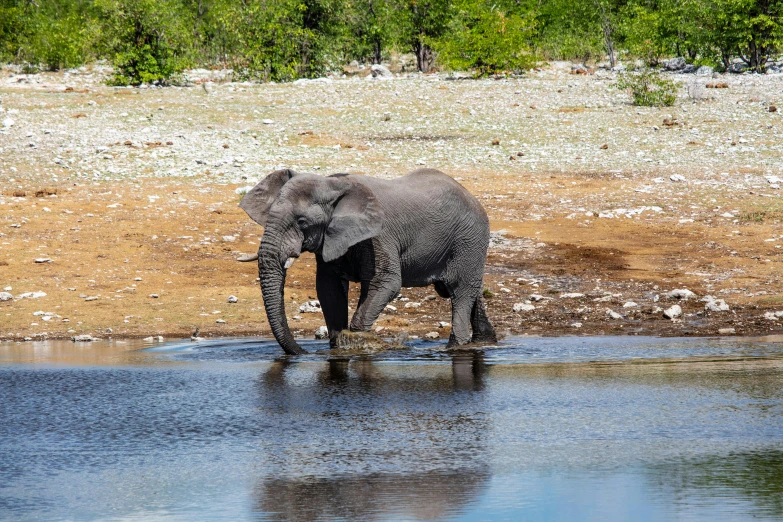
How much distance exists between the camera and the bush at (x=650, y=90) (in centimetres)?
2636

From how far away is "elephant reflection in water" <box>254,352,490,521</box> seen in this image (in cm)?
555

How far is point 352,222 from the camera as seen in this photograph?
404 inches

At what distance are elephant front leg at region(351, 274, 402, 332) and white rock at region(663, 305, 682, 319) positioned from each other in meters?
3.68

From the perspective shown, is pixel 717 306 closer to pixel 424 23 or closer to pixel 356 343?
pixel 356 343

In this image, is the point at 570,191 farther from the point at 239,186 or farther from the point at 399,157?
the point at 239,186

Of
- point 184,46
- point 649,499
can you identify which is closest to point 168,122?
point 184,46

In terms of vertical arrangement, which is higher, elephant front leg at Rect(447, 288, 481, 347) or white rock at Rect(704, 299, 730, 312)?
elephant front leg at Rect(447, 288, 481, 347)

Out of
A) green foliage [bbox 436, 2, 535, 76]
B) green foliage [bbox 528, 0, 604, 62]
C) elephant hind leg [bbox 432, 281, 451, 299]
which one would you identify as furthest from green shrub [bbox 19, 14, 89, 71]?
elephant hind leg [bbox 432, 281, 451, 299]

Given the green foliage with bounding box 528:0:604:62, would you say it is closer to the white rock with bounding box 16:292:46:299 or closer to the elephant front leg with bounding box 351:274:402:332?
the white rock with bounding box 16:292:46:299

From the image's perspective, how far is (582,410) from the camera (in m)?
7.83

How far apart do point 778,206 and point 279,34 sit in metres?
18.1

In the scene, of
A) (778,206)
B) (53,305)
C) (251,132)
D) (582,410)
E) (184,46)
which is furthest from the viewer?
(184,46)

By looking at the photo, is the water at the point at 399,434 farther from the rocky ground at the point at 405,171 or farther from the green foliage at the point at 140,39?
the green foliage at the point at 140,39

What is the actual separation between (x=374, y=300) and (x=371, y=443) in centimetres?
354
